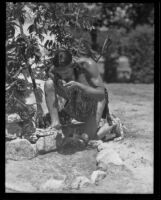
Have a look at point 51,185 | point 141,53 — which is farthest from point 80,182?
point 141,53

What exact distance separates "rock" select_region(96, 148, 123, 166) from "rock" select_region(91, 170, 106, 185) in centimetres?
17

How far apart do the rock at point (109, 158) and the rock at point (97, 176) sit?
0.56 feet

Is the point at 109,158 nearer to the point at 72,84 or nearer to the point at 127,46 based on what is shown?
the point at 72,84

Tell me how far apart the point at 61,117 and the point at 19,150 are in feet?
2.28

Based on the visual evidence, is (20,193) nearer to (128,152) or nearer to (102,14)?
(128,152)

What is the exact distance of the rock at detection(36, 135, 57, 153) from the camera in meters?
4.71

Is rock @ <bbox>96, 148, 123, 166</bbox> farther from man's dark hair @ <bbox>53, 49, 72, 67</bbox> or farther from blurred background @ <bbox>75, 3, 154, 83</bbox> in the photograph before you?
blurred background @ <bbox>75, 3, 154, 83</bbox>

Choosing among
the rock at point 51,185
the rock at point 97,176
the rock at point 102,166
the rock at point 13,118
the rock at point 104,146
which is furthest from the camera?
the rock at point 104,146

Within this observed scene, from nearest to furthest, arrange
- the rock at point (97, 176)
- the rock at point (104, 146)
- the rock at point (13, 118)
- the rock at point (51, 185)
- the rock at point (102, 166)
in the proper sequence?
the rock at point (51, 185)
the rock at point (97, 176)
the rock at point (102, 166)
the rock at point (13, 118)
the rock at point (104, 146)

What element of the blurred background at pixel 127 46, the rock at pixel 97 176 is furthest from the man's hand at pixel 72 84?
the blurred background at pixel 127 46

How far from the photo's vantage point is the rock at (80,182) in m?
4.19

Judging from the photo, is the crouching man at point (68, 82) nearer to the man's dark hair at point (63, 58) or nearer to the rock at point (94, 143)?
the man's dark hair at point (63, 58)
